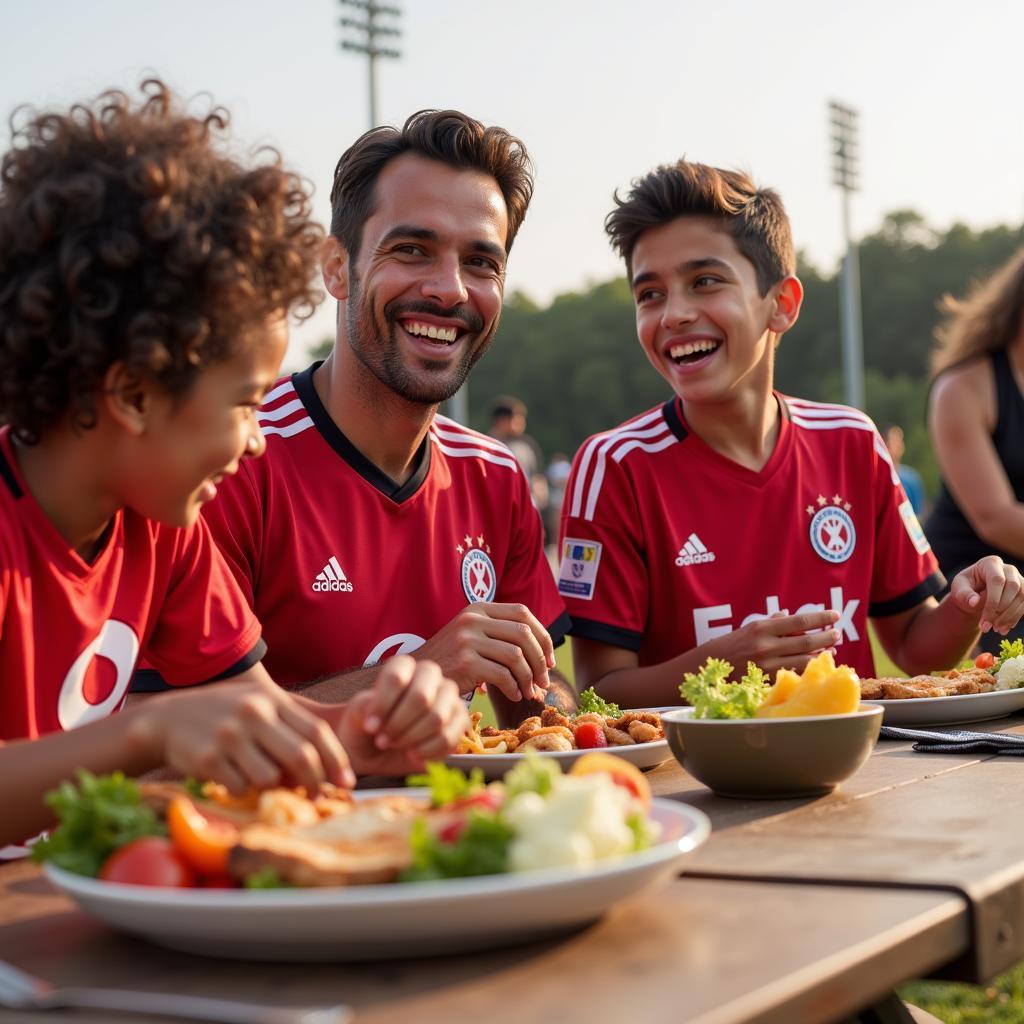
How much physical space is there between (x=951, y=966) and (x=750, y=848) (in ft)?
1.09

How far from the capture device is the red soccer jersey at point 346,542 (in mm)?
3449

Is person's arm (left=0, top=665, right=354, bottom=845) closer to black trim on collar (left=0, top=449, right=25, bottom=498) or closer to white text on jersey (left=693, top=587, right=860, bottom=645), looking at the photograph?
black trim on collar (left=0, top=449, right=25, bottom=498)

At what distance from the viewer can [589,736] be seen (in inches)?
98.0

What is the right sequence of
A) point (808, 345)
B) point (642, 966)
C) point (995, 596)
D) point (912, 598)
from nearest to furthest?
point (642, 966), point (995, 596), point (912, 598), point (808, 345)

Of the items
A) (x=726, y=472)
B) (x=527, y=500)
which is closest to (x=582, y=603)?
(x=527, y=500)

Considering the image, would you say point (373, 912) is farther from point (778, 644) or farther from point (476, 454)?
point (476, 454)

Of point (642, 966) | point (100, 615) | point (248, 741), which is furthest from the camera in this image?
point (100, 615)

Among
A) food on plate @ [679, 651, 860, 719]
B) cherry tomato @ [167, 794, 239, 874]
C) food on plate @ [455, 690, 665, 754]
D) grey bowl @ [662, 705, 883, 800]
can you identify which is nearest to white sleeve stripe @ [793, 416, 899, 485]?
food on plate @ [455, 690, 665, 754]

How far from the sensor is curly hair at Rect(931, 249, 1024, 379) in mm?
5043

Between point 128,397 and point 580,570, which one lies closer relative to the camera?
point 128,397

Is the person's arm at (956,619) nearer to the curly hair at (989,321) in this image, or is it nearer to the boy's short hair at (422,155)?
the curly hair at (989,321)

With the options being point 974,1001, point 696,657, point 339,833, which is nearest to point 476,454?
point 696,657

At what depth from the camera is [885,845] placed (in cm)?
176

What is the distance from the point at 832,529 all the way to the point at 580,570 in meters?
0.83
